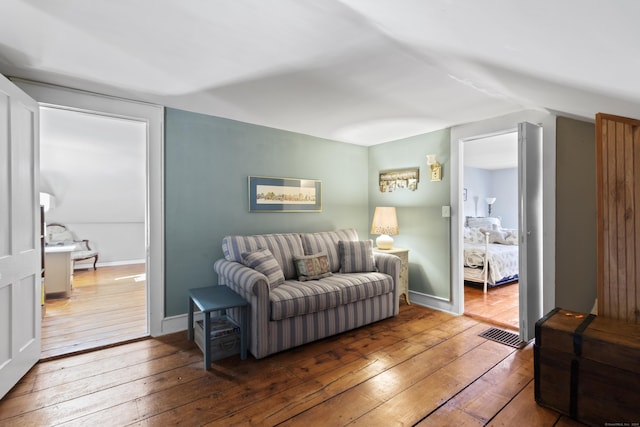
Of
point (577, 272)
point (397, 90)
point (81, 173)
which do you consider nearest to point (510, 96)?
point (397, 90)

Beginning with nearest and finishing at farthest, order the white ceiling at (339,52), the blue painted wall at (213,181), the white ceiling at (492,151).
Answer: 1. the white ceiling at (339,52)
2. the blue painted wall at (213,181)
3. the white ceiling at (492,151)

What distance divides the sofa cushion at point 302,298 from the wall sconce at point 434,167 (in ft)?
6.14

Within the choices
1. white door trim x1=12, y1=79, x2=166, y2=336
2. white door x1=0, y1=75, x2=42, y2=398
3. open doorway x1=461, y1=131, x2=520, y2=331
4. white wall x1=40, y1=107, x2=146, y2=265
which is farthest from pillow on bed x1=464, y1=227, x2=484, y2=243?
white door x1=0, y1=75, x2=42, y2=398

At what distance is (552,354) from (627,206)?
0.99 metres

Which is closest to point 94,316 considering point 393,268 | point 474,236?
point 393,268

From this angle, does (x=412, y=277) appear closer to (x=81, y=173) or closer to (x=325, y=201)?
(x=325, y=201)

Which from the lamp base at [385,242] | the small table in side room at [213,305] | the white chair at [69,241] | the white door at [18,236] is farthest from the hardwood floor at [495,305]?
the white chair at [69,241]

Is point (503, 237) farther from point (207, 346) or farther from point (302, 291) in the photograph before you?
point (207, 346)

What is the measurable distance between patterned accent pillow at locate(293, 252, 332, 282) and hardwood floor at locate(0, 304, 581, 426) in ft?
2.10

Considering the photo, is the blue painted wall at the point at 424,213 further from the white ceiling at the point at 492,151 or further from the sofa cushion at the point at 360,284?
the sofa cushion at the point at 360,284

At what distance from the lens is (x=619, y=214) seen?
186 cm

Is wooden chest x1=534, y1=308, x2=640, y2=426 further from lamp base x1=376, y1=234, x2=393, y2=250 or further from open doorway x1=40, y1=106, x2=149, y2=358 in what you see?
open doorway x1=40, y1=106, x2=149, y2=358

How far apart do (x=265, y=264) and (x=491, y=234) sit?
4.41m

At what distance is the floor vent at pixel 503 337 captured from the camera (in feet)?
8.93
